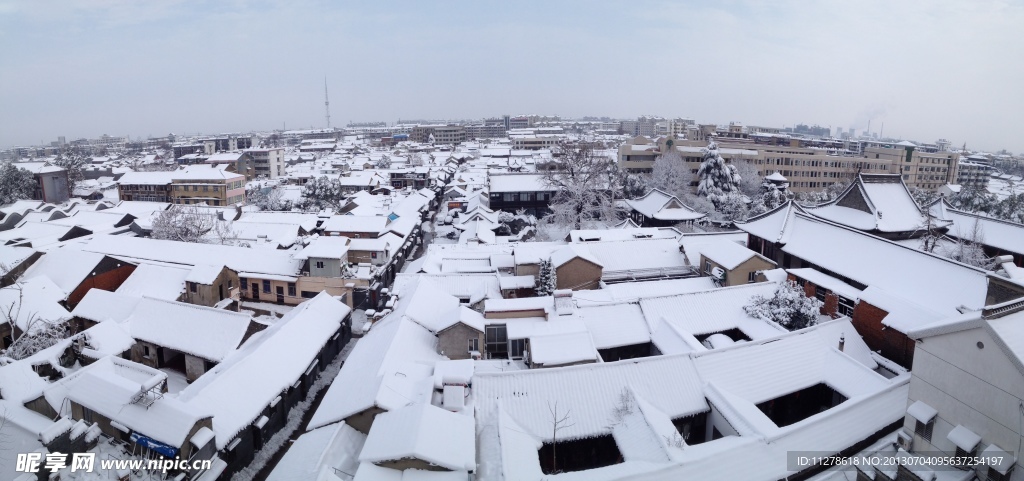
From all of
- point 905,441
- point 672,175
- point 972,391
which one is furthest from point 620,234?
point 672,175

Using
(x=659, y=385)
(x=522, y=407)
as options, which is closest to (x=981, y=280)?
(x=659, y=385)

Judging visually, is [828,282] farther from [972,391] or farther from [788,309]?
[972,391]

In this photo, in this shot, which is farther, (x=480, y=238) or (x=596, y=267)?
(x=480, y=238)

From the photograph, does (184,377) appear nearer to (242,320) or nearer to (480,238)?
(242,320)

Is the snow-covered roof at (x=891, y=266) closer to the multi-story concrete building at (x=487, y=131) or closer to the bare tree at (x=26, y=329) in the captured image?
the bare tree at (x=26, y=329)

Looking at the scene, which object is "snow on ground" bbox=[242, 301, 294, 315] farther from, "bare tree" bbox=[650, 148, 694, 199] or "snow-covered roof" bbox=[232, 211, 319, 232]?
"bare tree" bbox=[650, 148, 694, 199]
